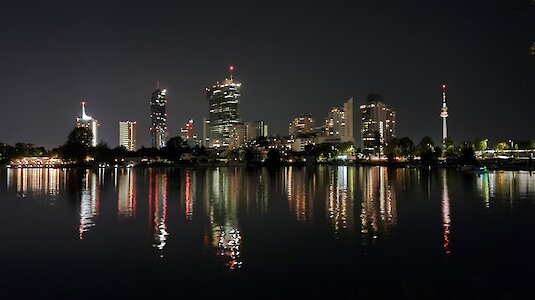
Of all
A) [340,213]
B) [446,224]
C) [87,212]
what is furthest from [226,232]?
[87,212]

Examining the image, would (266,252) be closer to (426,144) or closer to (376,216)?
(376,216)

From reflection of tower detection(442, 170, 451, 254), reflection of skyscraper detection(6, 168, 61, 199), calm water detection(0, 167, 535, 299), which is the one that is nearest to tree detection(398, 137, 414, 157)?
reflection of skyscraper detection(6, 168, 61, 199)

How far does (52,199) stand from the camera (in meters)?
39.1

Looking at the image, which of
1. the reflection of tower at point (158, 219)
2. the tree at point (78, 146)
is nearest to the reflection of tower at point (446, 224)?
the reflection of tower at point (158, 219)

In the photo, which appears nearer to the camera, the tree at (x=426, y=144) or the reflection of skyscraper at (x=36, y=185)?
the reflection of skyscraper at (x=36, y=185)

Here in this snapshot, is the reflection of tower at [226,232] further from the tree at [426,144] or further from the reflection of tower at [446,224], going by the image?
the tree at [426,144]

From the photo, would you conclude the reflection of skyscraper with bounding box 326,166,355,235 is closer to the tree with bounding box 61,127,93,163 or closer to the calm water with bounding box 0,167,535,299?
the calm water with bounding box 0,167,535,299

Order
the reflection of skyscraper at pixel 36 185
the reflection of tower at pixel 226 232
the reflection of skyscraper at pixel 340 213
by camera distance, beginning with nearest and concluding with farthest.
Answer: the reflection of tower at pixel 226 232
the reflection of skyscraper at pixel 340 213
the reflection of skyscraper at pixel 36 185

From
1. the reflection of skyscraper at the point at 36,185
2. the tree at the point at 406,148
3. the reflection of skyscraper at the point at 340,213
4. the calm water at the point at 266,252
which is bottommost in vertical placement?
the calm water at the point at 266,252

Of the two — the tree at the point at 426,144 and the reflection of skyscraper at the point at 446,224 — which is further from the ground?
the tree at the point at 426,144

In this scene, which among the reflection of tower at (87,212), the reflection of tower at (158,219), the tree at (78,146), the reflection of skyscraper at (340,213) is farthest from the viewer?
the tree at (78,146)

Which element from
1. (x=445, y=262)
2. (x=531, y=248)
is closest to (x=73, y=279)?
(x=445, y=262)

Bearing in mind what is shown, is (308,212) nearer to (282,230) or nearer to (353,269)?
(282,230)

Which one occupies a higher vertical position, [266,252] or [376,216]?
[376,216]
